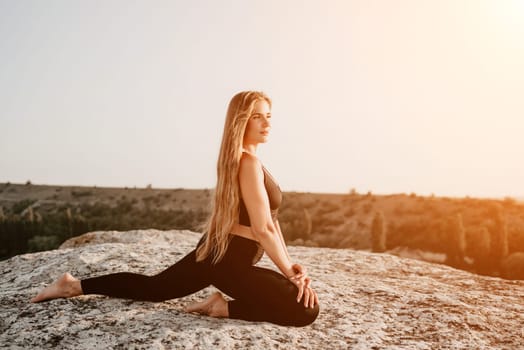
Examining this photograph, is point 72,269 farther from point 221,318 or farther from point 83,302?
point 221,318

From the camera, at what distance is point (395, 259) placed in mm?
8211

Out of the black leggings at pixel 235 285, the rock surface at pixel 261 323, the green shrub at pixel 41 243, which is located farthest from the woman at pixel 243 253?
the green shrub at pixel 41 243

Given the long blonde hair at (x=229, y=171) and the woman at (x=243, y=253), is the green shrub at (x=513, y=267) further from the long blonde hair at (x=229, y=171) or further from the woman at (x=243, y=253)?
the long blonde hair at (x=229, y=171)

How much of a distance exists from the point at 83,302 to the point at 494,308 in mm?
4155

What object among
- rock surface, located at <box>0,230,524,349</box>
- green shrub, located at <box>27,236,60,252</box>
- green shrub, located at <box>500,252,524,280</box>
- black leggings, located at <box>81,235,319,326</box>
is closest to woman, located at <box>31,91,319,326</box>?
black leggings, located at <box>81,235,319,326</box>

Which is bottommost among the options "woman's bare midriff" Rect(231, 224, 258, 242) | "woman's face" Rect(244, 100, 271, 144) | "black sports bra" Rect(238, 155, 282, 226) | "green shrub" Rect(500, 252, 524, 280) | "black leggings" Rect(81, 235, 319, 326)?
"green shrub" Rect(500, 252, 524, 280)

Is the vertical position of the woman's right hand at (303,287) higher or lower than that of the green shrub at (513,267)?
higher

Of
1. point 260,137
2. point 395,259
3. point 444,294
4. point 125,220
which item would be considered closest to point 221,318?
point 260,137

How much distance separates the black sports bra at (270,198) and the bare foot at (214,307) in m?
0.72

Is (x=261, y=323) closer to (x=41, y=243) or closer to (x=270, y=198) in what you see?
(x=270, y=198)

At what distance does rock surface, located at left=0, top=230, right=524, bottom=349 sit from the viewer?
4.06m

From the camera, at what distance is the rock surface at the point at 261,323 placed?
4062 millimetres

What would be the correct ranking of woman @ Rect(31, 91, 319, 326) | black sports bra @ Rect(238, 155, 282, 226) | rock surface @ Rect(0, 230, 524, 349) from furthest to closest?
black sports bra @ Rect(238, 155, 282, 226)
woman @ Rect(31, 91, 319, 326)
rock surface @ Rect(0, 230, 524, 349)

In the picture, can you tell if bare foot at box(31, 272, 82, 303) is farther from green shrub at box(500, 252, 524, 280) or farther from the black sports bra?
green shrub at box(500, 252, 524, 280)
